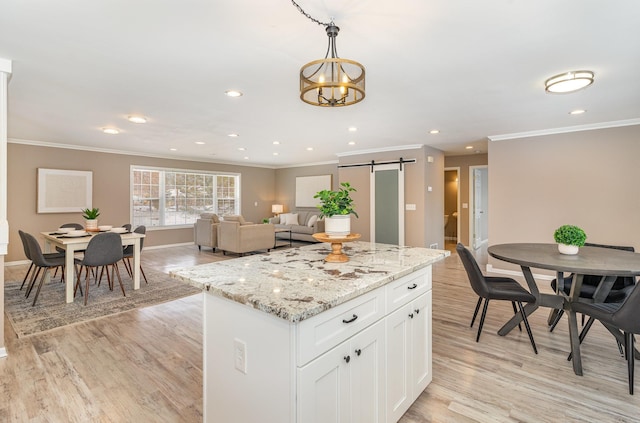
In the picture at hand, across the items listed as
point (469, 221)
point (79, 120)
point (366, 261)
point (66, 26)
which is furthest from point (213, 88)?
point (469, 221)

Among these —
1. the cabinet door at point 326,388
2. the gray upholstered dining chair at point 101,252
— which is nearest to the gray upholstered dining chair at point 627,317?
the cabinet door at point 326,388

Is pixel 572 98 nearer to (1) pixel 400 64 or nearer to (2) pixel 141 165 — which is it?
(1) pixel 400 64

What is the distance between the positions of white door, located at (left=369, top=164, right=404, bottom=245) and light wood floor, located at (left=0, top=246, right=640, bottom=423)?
3383 mm

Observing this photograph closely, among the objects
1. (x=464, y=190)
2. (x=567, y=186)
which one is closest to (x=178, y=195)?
(x=464, y=190)

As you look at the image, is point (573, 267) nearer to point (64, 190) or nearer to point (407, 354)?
point (407, 354)

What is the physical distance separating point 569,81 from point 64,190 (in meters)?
8.23

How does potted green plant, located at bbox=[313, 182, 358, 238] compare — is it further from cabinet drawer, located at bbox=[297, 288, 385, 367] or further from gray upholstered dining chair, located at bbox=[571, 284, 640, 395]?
gray upholstered dining chair, located at bbox=[571, 284, 640, 395]

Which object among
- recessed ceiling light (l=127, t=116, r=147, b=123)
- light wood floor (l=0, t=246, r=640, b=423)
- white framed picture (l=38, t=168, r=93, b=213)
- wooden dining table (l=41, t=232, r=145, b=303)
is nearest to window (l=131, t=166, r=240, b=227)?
white framed picture (l=38, t=168, r=93, b=213)

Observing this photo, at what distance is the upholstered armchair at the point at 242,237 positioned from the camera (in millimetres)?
6699

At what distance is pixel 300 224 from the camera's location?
9.30m

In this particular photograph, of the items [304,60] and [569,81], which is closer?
[304,60]

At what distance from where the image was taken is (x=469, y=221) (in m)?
7.76

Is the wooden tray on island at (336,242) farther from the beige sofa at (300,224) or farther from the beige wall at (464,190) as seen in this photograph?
the beige wall at (464,190)

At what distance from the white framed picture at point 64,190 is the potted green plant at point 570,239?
26.5 feet
